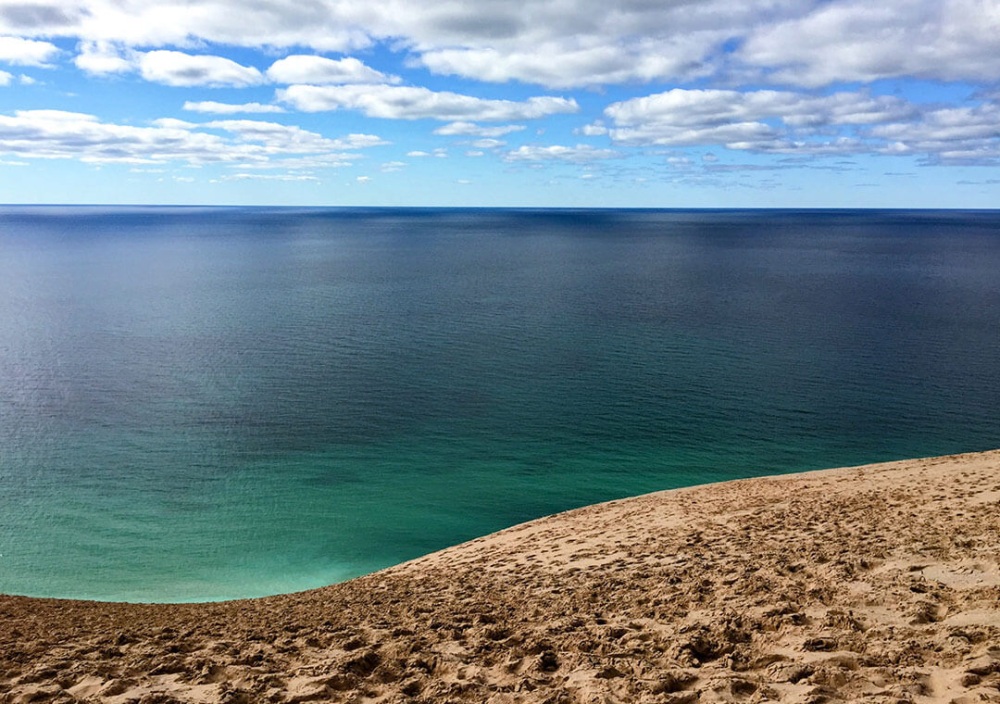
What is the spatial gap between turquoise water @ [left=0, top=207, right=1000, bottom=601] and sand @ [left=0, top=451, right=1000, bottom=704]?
28.4 feet

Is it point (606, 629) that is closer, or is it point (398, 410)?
point (606, 629)

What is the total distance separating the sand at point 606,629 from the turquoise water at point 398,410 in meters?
8.66

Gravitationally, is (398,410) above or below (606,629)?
below

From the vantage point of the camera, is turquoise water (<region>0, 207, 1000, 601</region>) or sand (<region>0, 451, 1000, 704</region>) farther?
turquoise water (<region>0, 207, 1000, 601</region>)

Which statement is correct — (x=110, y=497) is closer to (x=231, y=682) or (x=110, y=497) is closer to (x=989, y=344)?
(x=231, y=682)

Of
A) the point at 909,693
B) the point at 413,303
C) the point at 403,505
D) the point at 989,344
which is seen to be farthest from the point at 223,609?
the point at 413,303

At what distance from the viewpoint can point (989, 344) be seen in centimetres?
5181

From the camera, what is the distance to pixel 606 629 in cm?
1083

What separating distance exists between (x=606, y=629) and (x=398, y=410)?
2692cm

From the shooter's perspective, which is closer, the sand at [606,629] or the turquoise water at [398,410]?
the sand at [606,629]

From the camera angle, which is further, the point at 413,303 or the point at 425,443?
the point at 413,303

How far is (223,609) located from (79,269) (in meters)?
113

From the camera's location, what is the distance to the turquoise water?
24062 millimetres

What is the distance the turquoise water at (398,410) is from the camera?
24062 millimetres
